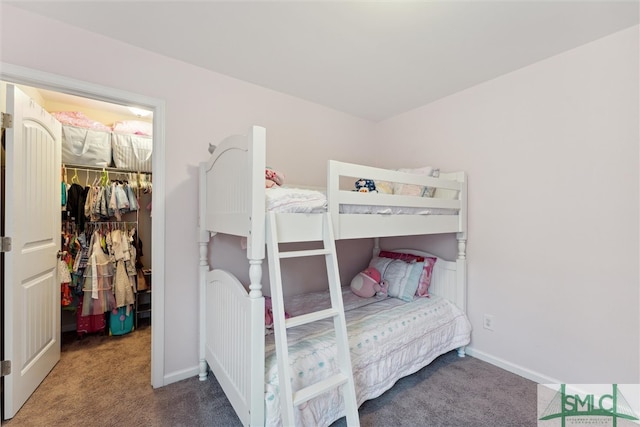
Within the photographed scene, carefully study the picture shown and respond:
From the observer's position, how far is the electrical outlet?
92.9 inches

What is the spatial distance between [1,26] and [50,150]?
0.86 m

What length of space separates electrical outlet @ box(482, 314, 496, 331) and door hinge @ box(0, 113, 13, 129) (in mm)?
3610

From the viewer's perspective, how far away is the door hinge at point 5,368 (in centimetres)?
166

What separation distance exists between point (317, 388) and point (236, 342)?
1.69 ft

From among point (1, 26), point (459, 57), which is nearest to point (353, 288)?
point (459, 57)

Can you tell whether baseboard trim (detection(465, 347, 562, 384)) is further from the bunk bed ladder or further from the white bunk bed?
the bunk bed ladder

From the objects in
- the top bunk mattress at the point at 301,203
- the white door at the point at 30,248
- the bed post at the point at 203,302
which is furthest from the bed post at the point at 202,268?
the white door at the point at 30,248

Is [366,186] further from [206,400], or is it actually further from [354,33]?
[206,400]

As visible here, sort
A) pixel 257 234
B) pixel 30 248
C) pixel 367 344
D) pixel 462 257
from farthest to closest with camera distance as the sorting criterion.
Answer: pixel 462 257, pixel 30 248, pixel 367 344, pixel 257 234

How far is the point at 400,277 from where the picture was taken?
2.58 meters

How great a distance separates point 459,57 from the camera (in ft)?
6.75

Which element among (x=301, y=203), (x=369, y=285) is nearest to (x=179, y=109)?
(x=301, y=203)

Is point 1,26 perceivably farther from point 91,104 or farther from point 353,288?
point 353,288

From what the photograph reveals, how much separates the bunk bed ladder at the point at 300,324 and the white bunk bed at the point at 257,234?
7cm
